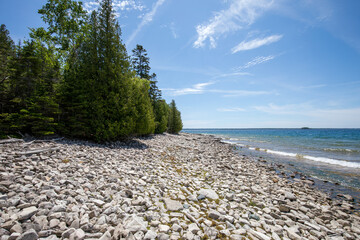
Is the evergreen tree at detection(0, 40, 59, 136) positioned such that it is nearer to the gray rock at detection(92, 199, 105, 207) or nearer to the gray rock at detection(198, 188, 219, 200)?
the gray rock at detection(92, 199, 105, 207)

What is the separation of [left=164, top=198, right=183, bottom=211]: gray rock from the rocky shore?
3cm

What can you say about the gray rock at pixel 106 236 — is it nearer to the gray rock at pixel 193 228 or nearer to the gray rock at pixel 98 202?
the gray rock at pixel 98 202

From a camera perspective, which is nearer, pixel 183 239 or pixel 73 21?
pixel 183 239

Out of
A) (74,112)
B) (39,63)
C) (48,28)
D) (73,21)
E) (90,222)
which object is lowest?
(90,222)

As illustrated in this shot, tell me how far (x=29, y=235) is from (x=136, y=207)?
6.56 feet

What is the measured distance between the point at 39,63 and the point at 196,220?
17.4 meters

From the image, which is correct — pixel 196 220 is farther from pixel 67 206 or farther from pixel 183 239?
pixel 67 206

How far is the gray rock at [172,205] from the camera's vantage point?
13.6ft

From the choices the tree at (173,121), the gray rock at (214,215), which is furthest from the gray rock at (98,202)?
the tree at (173,121)

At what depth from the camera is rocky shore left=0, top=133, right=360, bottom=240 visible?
2922 mm

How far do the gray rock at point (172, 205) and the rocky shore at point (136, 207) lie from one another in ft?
0.10

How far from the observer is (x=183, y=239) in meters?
3.12

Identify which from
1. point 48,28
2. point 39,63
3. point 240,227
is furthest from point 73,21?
point 240,227

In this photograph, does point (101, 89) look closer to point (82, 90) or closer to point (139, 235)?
point (82, 90)
